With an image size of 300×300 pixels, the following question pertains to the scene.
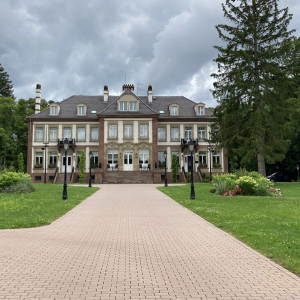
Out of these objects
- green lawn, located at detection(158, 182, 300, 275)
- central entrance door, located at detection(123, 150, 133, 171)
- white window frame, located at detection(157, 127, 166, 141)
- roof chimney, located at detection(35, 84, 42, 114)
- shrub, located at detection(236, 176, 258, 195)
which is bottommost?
green lawn, located at detection(158, 182, 300, 275)

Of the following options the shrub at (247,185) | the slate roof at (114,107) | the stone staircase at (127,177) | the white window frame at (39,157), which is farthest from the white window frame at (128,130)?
the shrub at (247,185)

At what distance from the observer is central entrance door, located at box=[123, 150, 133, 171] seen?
134ft

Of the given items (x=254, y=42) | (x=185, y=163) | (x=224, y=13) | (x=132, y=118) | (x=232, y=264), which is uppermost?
(x=224, y=13)

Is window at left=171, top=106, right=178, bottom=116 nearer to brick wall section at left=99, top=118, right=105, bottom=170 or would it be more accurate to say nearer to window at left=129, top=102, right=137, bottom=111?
window at left=129, top=102, right=137, bottom=111

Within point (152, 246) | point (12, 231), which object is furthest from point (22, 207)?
point (152, 246)

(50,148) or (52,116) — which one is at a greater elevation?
(52,116)

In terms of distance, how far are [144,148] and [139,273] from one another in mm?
36024

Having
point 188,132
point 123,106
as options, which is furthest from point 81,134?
point 188,132

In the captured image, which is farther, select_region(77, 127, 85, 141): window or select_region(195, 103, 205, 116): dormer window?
select_region(195, 103, 205, 116): dormer window

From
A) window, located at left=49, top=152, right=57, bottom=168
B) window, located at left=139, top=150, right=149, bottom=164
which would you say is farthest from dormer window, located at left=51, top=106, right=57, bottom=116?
window, located at left=139, top=150, right=149, bottom=164

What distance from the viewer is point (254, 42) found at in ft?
97.5

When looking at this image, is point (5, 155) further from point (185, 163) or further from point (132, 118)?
point (185, 163)

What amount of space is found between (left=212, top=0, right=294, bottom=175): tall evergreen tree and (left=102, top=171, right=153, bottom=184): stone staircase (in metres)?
12.0

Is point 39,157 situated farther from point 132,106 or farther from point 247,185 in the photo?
point 247,185
